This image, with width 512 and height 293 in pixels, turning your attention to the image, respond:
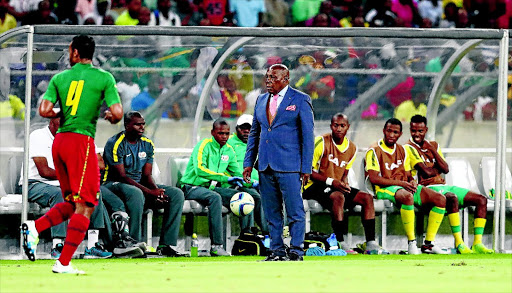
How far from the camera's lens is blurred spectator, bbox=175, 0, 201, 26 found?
59.3ft

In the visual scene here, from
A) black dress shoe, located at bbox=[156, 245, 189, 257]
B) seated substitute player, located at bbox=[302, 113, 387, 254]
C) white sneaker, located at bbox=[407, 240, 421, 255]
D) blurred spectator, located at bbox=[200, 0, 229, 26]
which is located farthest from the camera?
blurred spectator, located at bbox=[200, 0, 229, 26]

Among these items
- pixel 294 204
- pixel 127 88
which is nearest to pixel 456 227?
pixel 294 204

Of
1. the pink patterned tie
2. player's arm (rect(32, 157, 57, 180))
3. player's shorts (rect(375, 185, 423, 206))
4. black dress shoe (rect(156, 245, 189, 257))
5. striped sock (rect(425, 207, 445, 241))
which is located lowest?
black dress shoe (rect(156, 245, 189, 257))

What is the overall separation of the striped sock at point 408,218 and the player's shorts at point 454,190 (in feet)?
1.81

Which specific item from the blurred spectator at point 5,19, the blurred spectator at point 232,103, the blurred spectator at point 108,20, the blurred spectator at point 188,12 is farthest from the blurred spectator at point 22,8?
the blurred spectator at point 232,103

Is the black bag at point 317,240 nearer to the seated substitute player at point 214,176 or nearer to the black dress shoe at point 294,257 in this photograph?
the seated substitute player at point 214,176

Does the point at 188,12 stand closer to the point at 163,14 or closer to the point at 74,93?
the point at 163,14

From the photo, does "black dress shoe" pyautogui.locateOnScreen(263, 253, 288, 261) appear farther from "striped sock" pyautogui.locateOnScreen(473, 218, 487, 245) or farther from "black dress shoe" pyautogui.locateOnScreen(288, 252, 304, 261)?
"striped sock" pyautogui.locateOnScreen(473, 218, 487, 245)

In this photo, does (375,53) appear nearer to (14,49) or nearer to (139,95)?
(139,95)

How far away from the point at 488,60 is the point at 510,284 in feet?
20.5

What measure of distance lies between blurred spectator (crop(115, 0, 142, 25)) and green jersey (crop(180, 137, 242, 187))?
500 centimetres

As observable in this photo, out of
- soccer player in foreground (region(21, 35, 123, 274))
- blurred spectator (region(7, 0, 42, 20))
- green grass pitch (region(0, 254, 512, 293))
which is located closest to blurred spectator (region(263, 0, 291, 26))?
blurred spectator (region(7, 0, 42, 20))

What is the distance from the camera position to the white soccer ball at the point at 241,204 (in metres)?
12.3

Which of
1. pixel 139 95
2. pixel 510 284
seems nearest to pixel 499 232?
pixel 139 95
